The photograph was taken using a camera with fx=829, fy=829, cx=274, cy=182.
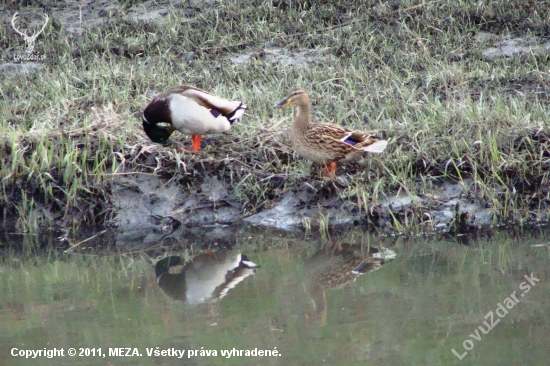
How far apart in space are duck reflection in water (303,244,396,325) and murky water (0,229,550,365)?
14 mm

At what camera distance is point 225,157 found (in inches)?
285

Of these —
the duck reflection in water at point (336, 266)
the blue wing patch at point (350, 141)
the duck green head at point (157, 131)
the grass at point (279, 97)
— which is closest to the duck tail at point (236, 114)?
the grass at point (279, 97)

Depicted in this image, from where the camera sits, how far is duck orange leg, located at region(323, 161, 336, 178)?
6.86 metres

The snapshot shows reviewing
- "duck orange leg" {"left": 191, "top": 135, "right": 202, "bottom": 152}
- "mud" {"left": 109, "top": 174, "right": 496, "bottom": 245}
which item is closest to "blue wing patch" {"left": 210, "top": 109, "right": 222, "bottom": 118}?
"duck orange leg" {"left": 191, "top": 135, "right": 202, "bottom": 152}

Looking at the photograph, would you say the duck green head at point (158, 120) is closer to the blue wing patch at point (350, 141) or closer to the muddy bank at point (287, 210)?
the muddy bank at point (287, 210)

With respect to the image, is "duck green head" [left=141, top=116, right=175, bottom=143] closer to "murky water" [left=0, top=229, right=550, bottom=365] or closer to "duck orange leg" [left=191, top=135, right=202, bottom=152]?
"duck orange leg" [left=191, top=135, right=202, bottom=152]

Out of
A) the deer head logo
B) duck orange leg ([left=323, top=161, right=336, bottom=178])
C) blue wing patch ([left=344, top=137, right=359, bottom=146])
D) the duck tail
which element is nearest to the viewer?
blue wing patch ([left=344, top=137, right=359, bottom=146])

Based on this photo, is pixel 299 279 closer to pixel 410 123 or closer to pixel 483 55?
pixel 410 123

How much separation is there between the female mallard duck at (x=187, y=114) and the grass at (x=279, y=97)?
0.67 feet

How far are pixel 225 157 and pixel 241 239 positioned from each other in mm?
955

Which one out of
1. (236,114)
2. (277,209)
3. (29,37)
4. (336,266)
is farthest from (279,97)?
(29,37)

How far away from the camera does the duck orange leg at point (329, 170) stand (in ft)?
22.5

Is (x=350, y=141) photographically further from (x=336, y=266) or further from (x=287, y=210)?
(x=336, y=266)

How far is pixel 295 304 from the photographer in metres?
5.09
